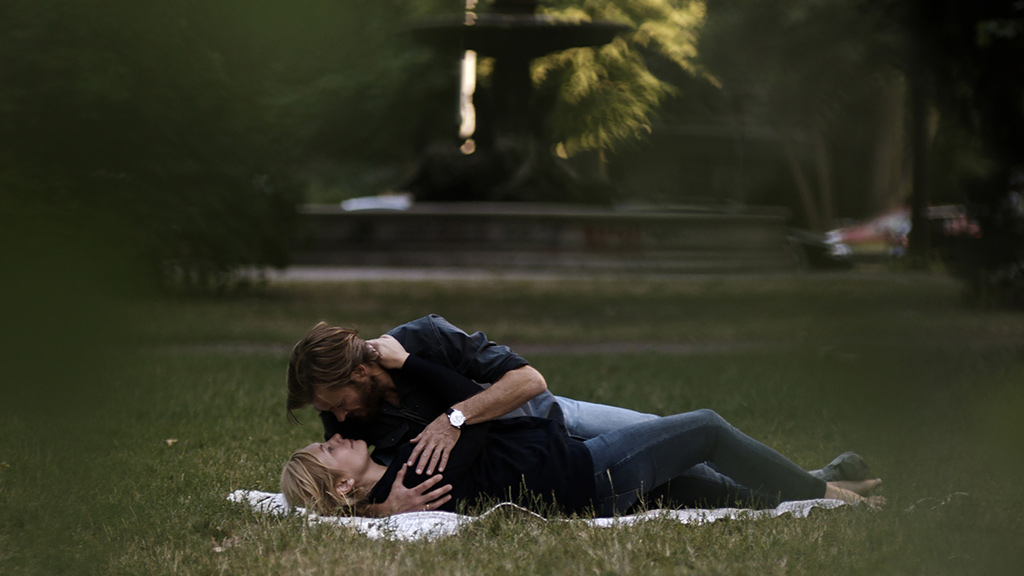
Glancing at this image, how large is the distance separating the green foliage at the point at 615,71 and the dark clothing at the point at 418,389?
3.96 metres

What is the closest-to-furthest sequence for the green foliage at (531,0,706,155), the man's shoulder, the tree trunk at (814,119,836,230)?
the man's shoulder
the green foliage at (531,0,706,155)
the tree trunk at (814,119,836,230)

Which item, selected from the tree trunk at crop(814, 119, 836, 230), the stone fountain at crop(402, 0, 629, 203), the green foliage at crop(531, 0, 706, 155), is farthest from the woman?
the tree trunk at crop(814, 119, 836, 230)

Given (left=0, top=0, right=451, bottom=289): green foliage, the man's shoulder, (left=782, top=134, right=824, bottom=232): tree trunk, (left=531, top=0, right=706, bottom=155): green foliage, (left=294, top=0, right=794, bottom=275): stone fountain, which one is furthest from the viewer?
(left=782, top=134, right=824, bottom=232): tree trunk

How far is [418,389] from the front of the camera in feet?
12.6

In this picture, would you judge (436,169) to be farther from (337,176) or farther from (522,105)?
(337,176)

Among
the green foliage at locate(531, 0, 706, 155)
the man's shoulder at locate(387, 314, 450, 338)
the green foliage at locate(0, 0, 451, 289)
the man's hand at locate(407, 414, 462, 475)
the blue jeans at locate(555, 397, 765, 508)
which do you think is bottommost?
the blue jeans at locate(555, 397, 765, 508)

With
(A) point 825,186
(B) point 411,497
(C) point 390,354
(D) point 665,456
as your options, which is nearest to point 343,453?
(B) point 411,497

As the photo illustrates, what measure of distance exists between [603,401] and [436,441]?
151 inches

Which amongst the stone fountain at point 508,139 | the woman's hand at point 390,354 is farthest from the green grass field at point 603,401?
the stone fountain at point 508,139

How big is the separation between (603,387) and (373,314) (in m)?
5.68

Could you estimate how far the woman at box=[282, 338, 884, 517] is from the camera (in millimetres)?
3768

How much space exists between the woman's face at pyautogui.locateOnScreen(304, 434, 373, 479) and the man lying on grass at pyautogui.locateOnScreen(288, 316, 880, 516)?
63 millimetres

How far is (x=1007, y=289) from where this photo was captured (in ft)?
22.4

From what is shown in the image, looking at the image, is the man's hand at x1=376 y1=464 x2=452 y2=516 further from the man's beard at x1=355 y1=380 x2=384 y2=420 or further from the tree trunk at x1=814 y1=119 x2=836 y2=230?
the tree trunk at x1=814 y1=119 x2=836 y2=230
